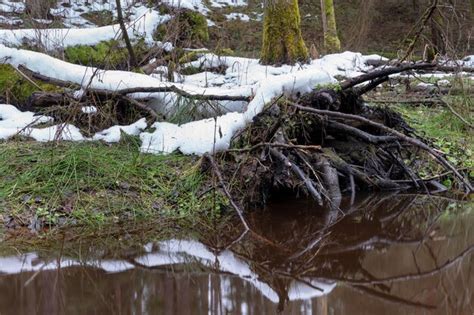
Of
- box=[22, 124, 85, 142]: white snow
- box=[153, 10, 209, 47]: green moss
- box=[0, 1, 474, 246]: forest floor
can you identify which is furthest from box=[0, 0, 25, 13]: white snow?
A: box=[22, 124, 85, 142]: white snow

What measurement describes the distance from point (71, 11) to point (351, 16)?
965cm

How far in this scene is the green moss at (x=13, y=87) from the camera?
6.27 m

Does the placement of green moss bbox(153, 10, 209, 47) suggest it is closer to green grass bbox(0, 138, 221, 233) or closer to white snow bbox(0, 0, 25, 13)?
green grass bbox(0, 138, 221, 233)

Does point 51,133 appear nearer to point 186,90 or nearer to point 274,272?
point 186,90

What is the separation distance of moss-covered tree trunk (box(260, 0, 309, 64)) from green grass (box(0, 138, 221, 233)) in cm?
410

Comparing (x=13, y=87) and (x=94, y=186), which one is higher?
(x=13, y=87)

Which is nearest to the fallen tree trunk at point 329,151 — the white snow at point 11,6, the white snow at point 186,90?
the white snow at point 186,90

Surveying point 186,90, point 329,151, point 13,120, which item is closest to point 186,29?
point 186,90

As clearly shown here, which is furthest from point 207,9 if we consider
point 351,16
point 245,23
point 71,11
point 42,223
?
point 42,223

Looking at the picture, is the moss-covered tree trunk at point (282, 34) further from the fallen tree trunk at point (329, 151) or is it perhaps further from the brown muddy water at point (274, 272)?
the brown muddy water at point (274, 272)

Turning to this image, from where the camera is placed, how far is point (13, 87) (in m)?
6.30

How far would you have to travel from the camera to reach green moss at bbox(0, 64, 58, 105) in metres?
6.27

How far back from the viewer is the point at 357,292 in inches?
116

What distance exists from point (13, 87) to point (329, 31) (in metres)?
9.12
